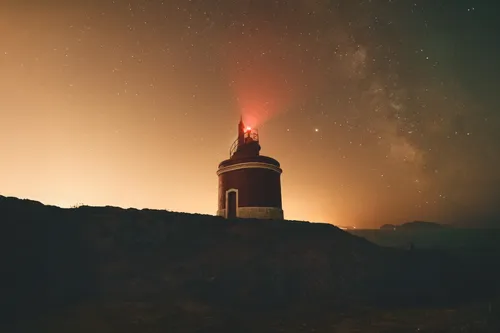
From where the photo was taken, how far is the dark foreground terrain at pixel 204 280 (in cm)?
1059

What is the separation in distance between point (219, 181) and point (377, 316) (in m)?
15.3

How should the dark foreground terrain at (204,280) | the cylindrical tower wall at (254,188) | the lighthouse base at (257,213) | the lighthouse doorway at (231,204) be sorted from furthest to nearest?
the lighthouse doorway at (231,204), the cylindrical tower wall at (254,188), the lighthouse base at (257,213), the dark foreground terrain at (204,280)

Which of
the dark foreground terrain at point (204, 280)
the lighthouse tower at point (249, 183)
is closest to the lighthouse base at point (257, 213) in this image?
the lighthouse tower at point (249, 183)

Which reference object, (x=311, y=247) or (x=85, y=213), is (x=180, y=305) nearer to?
(x=85, y=213)

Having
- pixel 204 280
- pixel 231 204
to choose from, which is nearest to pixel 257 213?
pixel 231 204

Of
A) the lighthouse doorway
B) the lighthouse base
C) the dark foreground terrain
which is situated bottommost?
the dark foreground terrain

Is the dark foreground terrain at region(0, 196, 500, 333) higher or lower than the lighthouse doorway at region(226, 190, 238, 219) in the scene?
lower

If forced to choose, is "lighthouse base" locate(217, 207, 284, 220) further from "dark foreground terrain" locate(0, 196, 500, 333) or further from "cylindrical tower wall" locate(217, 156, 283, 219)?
"dark foreground terrain" locate(0, 196, 500, 333)

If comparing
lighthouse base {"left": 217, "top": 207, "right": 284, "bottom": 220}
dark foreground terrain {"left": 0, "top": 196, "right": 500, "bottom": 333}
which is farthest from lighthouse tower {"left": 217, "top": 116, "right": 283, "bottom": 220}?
dark foreground terrain {"left": 0, "top": 196, "right": 500, "bottom": 333}

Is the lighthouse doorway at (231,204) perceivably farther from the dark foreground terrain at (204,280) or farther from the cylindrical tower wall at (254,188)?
the dark foreground terrain at (204,280)

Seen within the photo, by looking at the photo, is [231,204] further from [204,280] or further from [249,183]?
[204,280]

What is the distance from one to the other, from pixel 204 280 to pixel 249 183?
9.19 meters

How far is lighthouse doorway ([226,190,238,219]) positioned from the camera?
22681 millimetres

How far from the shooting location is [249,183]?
73.3 feet
